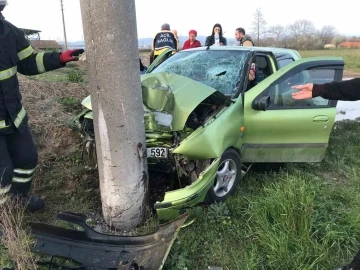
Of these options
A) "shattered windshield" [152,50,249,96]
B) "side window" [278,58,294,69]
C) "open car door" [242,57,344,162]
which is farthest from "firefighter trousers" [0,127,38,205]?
"side window" [278,58,294,69]

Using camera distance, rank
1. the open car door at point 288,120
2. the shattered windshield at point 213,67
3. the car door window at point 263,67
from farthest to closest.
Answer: the car door window at point 263,67, the shattered windshield at point 213,67, the open car door at point 288,120

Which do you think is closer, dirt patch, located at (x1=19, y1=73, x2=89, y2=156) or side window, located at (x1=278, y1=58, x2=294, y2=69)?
dirt patch, located at (x1=19, y1=73, x2=89, y2=156)

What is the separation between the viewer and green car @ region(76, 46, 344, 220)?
320 cm

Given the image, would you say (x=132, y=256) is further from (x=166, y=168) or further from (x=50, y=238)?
(x=166, y=168)

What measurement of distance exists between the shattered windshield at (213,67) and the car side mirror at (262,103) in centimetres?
34

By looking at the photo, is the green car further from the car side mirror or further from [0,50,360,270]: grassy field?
[0,50,360,270]: grassy field

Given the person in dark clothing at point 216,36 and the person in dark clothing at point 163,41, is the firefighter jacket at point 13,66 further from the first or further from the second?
the person in dark clothing at point 216,36

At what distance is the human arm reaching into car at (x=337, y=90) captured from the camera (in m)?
2.38

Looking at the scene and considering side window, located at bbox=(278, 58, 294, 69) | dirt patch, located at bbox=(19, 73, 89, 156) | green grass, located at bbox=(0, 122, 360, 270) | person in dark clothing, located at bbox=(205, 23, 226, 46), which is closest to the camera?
green grass, located at bbox=(0, 122, 360, 270)

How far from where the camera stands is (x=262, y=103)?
362 cm

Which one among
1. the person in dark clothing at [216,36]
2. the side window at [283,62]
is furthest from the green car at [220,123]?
the person in dark clothing at [216,36]

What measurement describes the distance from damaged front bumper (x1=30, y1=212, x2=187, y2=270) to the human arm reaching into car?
4.32ft

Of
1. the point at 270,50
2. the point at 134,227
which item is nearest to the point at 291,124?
the point at 270,50

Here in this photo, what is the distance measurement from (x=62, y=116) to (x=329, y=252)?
424cm
